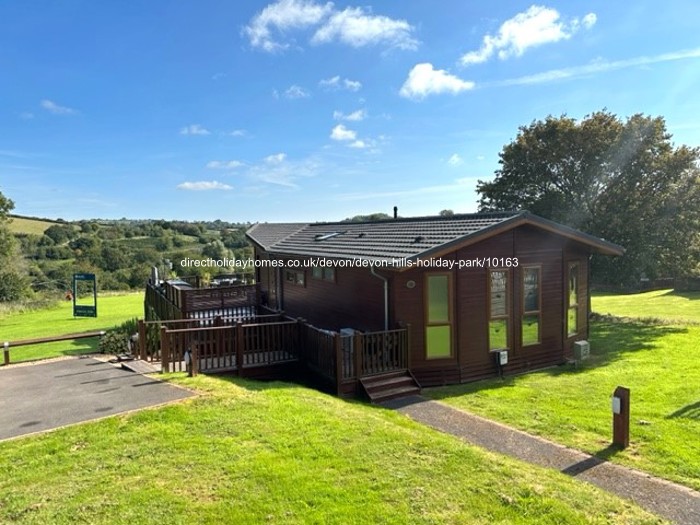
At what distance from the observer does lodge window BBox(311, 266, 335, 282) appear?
464 inches

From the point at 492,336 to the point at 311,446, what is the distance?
248 inches

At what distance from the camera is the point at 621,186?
715 inches

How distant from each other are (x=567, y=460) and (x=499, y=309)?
4823mm

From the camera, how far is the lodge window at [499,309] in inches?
396

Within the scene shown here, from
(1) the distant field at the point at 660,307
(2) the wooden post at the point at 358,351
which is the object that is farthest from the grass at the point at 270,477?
(1) the distant field at the point at 660,307

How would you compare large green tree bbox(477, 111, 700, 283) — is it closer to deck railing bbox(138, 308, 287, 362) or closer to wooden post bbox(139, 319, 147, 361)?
deck railing bbox(138, 308, 287, 362)

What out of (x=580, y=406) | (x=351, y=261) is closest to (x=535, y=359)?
(x=580, y=406)

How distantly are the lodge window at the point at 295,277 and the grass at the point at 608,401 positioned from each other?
6.05m

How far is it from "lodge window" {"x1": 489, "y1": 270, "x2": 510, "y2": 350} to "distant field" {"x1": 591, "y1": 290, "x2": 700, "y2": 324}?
12916 millimetres

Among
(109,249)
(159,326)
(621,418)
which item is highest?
(109,249)

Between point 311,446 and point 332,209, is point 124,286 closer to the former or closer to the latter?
point 332,209

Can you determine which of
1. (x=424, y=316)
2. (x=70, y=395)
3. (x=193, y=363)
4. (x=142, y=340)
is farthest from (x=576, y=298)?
(x=70, y=395)

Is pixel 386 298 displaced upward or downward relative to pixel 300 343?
upward

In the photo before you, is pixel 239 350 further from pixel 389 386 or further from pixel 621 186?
pixel 621 186
